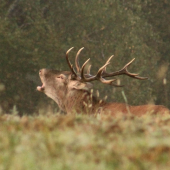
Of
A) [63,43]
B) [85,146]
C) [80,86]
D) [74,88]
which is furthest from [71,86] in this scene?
[63,43]

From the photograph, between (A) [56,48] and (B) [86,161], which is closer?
(B) [86,161]

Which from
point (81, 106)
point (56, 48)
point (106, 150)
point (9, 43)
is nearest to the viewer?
point (106, 150)

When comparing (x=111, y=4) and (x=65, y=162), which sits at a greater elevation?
(x=111, y=4)

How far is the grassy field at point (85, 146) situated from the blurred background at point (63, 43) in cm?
1336

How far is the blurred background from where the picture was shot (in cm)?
1819

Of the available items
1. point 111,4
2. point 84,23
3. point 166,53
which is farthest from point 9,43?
point 166,53

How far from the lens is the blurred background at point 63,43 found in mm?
18188

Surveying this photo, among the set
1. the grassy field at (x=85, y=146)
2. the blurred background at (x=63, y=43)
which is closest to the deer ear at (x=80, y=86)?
the grassy field at (x=85, y=146)

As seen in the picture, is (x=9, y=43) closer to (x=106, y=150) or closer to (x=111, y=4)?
(x=111, y=4)

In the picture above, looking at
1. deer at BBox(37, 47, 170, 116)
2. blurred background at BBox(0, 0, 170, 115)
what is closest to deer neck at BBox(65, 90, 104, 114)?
deer at BBox(37, 47, 170, 116)

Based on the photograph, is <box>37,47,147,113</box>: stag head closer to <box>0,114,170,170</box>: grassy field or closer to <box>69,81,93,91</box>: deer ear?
<box>69,81,93,91</box>: deer ear

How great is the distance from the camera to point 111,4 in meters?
20.7

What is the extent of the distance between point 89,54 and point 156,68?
3.60m

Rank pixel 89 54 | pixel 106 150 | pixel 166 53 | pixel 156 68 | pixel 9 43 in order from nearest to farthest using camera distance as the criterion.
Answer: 1. pixel 106 150
2. pixel 9 43
3. pixel 89 54
4. pixel 156 68
5. pixel 166 53
